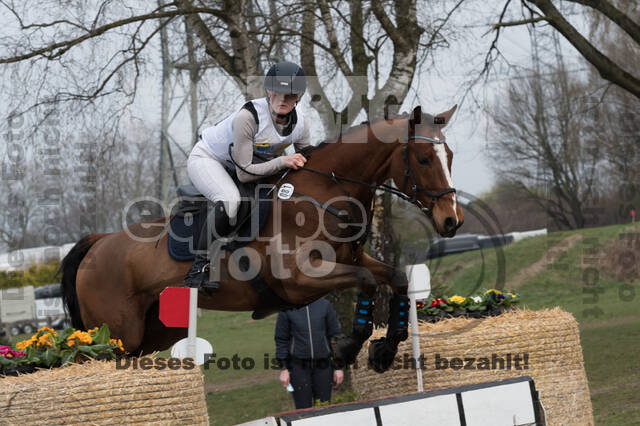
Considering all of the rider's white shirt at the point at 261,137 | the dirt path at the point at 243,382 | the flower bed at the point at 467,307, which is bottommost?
the dirt path at the point at 243,382

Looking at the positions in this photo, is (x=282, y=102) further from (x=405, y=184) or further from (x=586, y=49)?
(x=586, y=49)

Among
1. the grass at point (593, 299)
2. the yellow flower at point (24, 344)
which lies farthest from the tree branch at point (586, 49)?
the yellow flower at point (24, 344)

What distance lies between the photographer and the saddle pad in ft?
14.0

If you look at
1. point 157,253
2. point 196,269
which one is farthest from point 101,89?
point 196,269

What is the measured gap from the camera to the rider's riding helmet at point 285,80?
13.1 feet

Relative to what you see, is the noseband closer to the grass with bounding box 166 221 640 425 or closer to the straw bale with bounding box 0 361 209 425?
the straw bale with bounding box 0 361 209 425

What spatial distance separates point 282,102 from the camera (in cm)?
406

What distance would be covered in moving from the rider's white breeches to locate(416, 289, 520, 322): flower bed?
67.8 inches

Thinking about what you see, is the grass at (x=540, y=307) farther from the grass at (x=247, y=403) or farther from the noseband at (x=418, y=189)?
the noseband at (x=418, y=189)

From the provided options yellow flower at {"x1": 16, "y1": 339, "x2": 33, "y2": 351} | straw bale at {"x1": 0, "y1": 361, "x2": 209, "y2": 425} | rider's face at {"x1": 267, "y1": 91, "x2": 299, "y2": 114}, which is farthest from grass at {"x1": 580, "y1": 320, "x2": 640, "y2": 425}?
yellow flower at {"x1": 16, "y1": 339, "x2": 33, "y2": 351}

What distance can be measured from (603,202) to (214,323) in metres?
15.0

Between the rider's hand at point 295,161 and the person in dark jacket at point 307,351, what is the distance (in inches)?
74.5

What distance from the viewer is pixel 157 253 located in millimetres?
4785

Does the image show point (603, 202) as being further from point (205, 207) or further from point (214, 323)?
point (205, 207)
